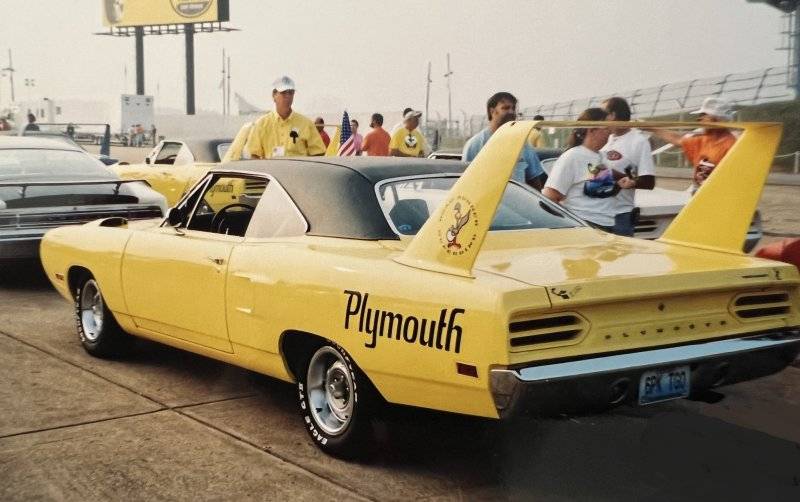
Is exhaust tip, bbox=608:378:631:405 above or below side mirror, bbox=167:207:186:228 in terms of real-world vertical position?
below

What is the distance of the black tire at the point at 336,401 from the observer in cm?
451

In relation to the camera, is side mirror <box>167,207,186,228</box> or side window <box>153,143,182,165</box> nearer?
side mirror <box>167,207,186,228</box>

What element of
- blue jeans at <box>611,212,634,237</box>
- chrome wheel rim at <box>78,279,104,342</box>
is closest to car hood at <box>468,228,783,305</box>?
Answer: blue jeans at <box>611,212,634,237</box>

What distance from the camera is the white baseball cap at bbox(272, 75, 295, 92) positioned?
9.39 m

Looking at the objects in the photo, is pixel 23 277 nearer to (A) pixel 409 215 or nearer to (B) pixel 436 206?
(A) pixel 409 215

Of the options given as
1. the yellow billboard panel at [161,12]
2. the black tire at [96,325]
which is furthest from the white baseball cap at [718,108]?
the yellow billboard panel at [161,12]

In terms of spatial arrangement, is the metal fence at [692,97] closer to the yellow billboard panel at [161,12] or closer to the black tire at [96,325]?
the black tire at [96,325]

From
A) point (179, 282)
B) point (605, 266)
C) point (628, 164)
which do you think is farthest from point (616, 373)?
point (628, 164)

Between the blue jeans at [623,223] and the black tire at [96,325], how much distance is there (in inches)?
131

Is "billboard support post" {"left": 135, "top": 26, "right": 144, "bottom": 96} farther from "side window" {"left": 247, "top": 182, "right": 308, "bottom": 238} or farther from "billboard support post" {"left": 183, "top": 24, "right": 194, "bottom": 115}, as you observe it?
"side window" {"left": 247, "top": 182, "right": 308, "bottom": 238}

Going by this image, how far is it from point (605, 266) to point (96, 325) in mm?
3774

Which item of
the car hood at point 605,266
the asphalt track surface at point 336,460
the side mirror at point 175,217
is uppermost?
the car hood at point 605,266

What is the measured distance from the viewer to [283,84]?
9398 mm

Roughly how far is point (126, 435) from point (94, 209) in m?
4.78
